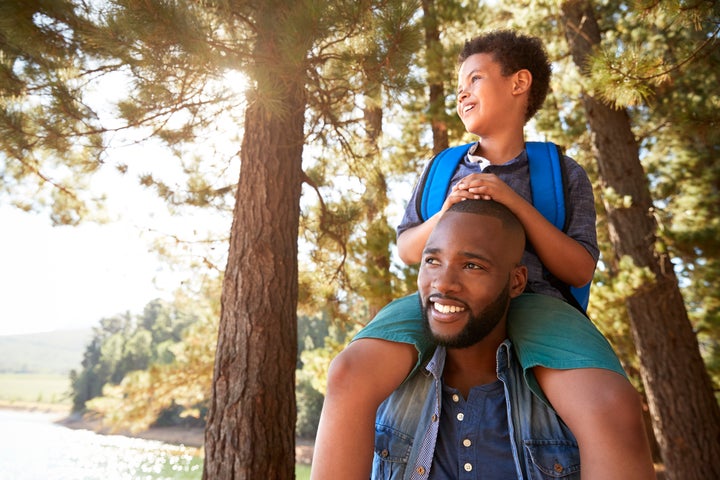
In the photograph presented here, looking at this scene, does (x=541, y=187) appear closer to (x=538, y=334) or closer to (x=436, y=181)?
(x=436, y=181)

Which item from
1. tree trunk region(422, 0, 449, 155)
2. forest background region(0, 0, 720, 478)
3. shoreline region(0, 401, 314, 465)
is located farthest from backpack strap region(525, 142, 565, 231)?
Result: shoreline region(0, 401, 314, 465)

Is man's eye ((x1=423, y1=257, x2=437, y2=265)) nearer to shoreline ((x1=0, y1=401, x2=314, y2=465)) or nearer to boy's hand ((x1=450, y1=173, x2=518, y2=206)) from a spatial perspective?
boy's hand ((x1=450, y1=173, x2=518, y2=206))

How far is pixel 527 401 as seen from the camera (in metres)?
1.38

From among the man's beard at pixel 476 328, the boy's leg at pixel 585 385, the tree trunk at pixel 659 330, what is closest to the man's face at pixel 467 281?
the man's beard at pixel 476 328

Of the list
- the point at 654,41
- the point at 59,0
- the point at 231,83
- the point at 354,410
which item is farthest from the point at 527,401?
the point at 654,41

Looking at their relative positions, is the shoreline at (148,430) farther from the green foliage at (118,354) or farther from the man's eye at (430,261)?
the man's eye at (430,261)

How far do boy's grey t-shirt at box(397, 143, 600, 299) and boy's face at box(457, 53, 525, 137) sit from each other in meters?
0.12

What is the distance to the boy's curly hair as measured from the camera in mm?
1889

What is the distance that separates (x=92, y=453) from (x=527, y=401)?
84.0 ft

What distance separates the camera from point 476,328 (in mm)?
1393

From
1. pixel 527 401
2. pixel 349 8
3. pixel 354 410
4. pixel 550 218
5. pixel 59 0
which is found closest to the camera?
pixel 354 410

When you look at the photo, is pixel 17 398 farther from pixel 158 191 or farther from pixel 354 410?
pixel 354 410

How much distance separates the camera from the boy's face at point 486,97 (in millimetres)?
1817

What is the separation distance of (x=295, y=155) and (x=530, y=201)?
2.14 m
